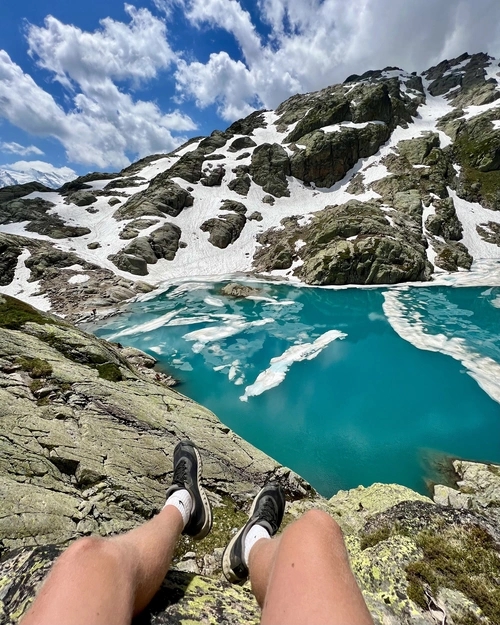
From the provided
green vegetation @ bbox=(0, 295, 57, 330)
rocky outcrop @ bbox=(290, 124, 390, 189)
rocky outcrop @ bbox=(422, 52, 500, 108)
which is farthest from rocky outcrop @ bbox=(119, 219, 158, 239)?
rocky outcrop @ bbox=(422, 52, 500, 108)

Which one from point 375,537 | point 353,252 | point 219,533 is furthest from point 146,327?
point 353,252

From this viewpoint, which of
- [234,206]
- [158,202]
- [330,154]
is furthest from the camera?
[330,154]

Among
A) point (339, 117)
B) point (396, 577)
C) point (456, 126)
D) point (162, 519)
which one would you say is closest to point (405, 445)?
point (396, 577)

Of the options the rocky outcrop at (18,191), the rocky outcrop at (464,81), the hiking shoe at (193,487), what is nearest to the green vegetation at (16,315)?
the hiking shoe at (193,487)

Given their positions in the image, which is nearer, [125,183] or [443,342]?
[443,342]

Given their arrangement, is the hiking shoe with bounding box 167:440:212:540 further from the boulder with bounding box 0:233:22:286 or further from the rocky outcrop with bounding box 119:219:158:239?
the rocky outcrop with bounding box 119:219:158:239

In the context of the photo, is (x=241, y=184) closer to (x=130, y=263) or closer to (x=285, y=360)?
(x=130, y=263)

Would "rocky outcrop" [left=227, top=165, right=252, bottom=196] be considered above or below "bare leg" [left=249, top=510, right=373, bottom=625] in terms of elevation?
above
